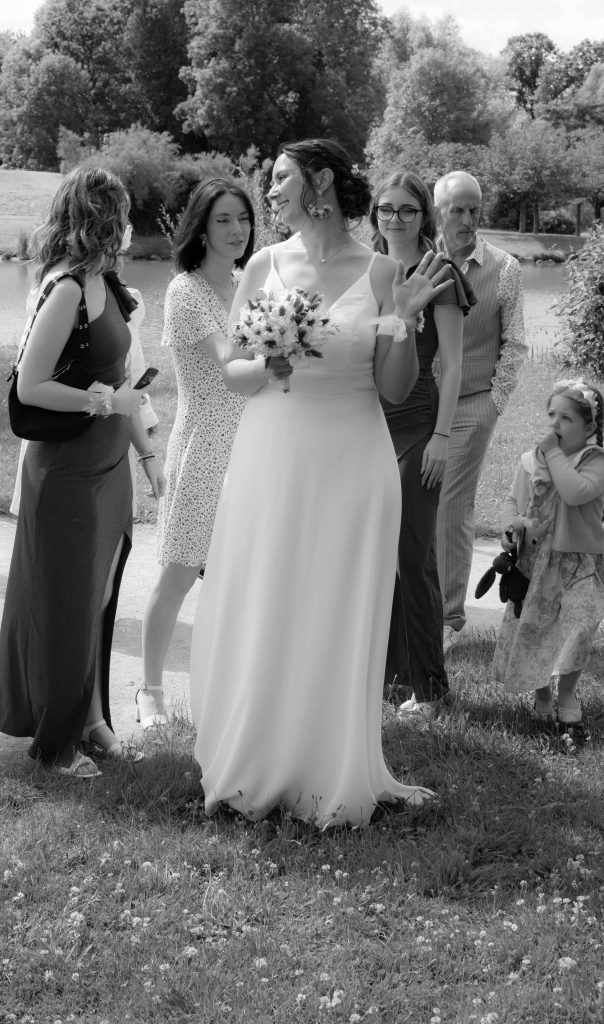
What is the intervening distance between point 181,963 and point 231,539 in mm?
1402

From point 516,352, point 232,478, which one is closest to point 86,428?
point 232,478

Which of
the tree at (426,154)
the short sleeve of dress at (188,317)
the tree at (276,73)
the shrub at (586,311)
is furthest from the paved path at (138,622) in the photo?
the tree at (276,73)

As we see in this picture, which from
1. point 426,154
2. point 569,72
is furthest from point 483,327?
point 569,72

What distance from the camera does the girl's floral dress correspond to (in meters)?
4.53

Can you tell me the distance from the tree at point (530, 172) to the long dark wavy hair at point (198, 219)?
68.2 m

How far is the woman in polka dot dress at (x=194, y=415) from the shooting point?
4.48m

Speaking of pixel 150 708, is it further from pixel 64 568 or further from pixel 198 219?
pixel 198 219

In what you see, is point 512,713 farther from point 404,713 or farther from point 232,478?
point 232,478

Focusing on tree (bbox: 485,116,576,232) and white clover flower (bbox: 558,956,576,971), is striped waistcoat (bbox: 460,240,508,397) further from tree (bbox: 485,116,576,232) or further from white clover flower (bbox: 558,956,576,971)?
tree (bbox: 485,116,576,232)

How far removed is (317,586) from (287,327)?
88cm

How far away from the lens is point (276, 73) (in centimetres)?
7406

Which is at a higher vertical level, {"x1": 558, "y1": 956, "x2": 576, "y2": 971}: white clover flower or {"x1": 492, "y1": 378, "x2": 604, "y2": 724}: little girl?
{"x1": 492, "y1": 378, "x2": 604, "y2": 724}: little girl

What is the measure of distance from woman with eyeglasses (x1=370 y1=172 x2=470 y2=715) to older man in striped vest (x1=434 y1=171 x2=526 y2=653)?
73 centimetres

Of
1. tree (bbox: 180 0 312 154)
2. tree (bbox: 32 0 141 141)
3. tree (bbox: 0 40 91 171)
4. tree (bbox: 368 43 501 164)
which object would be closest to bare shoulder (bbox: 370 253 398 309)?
tree (bbox: 180 0 312 154)
